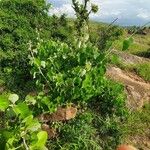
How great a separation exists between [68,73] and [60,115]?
0.93 metres

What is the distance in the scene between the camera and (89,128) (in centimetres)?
960

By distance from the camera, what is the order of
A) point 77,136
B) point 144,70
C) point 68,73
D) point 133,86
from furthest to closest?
point 144,70, point 133,86, point 68,73, point 77,136

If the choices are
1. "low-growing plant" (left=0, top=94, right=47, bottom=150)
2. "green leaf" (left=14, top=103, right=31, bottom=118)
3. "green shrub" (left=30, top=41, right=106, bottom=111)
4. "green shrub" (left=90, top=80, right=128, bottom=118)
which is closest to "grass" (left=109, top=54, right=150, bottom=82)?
"green shrub" (left=30, top=41, right=106, bottom=111)

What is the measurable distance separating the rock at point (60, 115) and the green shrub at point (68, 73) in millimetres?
171

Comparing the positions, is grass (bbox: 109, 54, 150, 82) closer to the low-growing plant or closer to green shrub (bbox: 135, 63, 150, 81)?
green shrub (bbox: 135, 63, 150, 81)

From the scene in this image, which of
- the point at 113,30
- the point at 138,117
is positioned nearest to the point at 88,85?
the point at 138,117

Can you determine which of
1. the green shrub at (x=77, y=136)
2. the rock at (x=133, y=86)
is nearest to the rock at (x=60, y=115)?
the green shrub at (x=77, y=136)

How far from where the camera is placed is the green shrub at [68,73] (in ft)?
32.2

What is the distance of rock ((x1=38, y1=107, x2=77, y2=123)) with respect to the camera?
9.81 meters

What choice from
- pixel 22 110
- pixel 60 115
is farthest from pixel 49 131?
pixel 22 110

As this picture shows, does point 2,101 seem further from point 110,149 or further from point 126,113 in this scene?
point 126,113

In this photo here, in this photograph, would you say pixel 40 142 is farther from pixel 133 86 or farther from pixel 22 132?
pixel 133 86

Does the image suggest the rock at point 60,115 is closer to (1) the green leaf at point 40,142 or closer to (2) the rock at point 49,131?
(2) the rock at point 49,131

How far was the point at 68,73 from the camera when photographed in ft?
33.7
